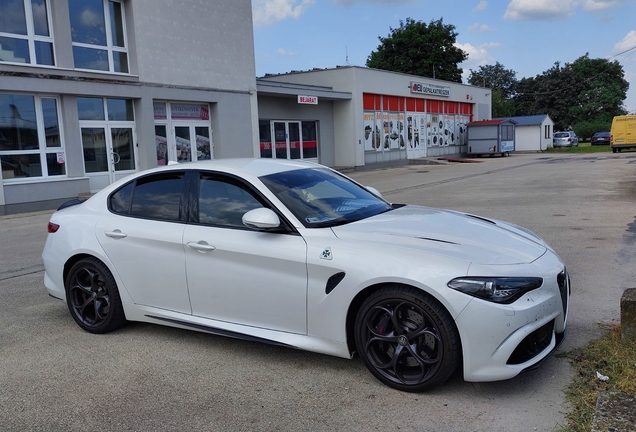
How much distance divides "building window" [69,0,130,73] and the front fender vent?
15.8 metres

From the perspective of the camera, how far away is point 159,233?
15.3 feet

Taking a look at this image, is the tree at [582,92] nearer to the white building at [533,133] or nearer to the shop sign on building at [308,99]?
the white building at [533,133]

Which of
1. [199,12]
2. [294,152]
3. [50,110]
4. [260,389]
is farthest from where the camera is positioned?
[294,152]

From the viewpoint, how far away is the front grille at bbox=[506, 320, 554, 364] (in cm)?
349

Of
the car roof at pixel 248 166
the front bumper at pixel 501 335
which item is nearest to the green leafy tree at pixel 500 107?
the car roof at pixel 248 166

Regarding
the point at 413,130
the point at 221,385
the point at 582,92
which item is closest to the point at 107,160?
the point at 221,385

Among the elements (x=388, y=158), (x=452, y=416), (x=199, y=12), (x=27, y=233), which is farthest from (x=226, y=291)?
(x=388, y=158)

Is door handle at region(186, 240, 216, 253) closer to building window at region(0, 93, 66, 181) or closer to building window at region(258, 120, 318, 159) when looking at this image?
building window at region(0, 93, 66, 181)

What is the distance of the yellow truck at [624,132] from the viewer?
37.6m

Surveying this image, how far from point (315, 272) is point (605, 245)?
18.9 feet

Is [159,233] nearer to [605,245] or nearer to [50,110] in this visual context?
[605,245]

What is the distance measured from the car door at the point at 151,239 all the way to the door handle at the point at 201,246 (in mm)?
116

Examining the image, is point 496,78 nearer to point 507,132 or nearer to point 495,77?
point 495,77

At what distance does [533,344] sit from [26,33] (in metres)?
16.5
